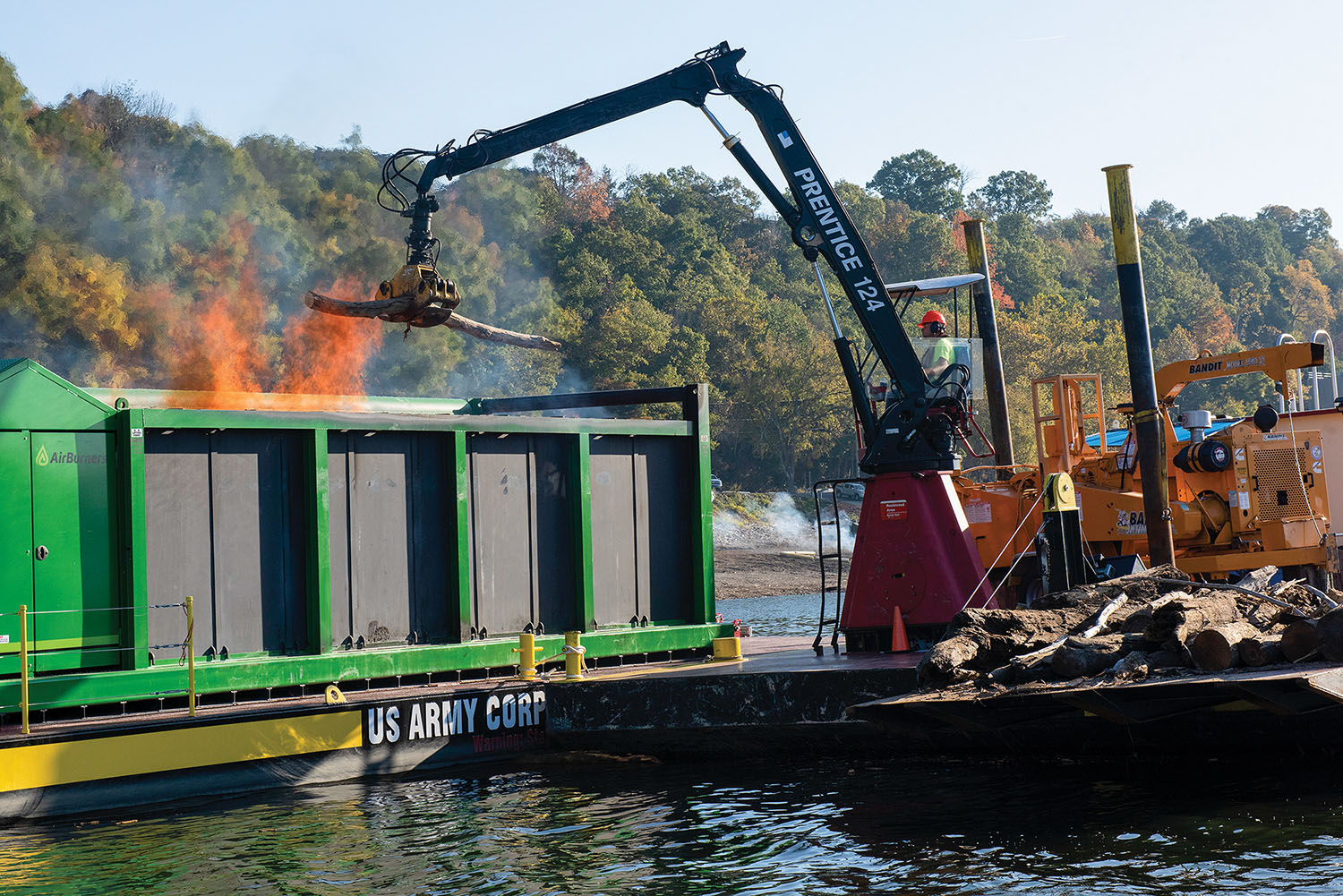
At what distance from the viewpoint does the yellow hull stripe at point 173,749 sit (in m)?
9.89

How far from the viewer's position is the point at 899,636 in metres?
13.4

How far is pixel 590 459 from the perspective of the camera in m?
14.1

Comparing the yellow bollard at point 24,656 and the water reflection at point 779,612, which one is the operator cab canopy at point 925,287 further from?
the water reflection at point 779,612

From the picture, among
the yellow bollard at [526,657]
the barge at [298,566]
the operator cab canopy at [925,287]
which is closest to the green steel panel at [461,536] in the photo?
the barge at [298,566]

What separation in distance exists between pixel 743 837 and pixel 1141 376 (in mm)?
7413

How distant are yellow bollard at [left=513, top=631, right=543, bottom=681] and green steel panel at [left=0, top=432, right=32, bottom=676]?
406 cm

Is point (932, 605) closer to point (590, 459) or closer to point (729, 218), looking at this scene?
point (590, 459)

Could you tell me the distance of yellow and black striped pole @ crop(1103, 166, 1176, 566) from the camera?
14609mm

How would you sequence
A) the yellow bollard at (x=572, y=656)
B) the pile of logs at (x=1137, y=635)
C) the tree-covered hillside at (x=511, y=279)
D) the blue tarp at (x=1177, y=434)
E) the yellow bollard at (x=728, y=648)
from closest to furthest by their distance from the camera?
1. the pile of logs at (x=1137, y=635)
2. the yellow bollard at (x=572, y=656)
3. the yellow bollard at (x=728, y=648)
4. the blue tarp at (x=1177, y=434)
5. the tree-covered hillside at (x=511, y=279)

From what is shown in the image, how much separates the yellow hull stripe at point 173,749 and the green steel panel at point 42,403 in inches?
97.1

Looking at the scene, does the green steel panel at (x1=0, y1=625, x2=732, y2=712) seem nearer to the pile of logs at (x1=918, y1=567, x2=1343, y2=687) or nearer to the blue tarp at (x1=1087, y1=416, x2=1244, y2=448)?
the pile of logs at (x1=918, y1=567, x2=1343, y2=687)

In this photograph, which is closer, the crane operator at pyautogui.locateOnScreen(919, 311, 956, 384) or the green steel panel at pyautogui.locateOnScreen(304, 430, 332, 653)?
the green steel panel at pyautogui.locateOnScreen(304, 430, 332, 653)

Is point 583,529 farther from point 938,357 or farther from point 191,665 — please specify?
point 938,357

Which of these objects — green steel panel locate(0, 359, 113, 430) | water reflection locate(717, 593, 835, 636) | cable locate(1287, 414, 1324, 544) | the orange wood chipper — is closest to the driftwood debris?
green steel panel locate(0, 359, 113, 430)
